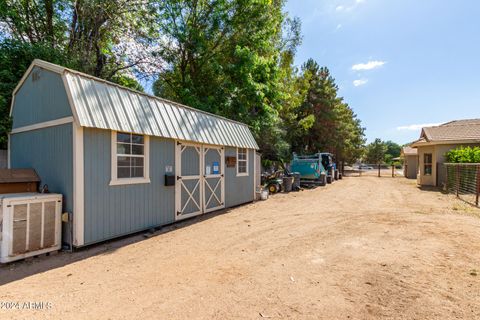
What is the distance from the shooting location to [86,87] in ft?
16.5

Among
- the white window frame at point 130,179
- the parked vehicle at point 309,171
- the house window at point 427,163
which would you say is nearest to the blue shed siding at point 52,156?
the white window frame at point 130,179

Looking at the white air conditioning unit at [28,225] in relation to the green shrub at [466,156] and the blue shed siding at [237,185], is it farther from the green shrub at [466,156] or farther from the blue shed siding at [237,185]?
the green shrub at [466,156]

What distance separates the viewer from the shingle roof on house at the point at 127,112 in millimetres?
4824

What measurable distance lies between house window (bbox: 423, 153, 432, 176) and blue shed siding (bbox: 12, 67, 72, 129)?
2056 cm

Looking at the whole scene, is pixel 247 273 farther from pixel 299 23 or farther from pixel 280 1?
pixel 299 23

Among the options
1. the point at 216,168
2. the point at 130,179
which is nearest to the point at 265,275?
the point at 130,179

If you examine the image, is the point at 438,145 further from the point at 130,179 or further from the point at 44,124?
the point at 44,124

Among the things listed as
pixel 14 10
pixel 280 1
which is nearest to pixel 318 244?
pixel 14 10

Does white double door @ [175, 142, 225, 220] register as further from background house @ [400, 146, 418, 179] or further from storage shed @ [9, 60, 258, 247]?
background house @ [400, 146, 418, 179]

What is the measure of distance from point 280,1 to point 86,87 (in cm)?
1512

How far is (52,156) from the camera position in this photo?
5211 mm

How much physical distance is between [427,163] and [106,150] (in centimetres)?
1993

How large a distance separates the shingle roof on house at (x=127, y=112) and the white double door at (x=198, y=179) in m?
0.44

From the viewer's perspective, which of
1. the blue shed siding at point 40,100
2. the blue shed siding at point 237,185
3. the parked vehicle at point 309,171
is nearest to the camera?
the blue shed siding at point 40,100
